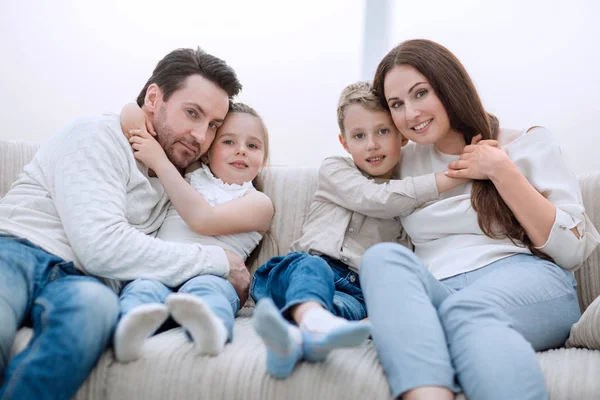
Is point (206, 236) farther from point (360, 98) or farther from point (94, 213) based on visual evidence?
point (360, 98)

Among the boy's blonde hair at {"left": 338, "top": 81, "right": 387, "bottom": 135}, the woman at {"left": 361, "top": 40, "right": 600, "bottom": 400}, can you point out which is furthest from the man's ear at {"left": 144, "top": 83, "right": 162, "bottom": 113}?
the woman at {"left": 361, "top": 40, "right": 600, "bottom": 400}

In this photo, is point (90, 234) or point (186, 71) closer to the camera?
point (90, 234)

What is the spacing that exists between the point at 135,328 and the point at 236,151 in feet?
2.48

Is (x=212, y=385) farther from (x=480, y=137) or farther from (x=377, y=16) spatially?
(x=377, y=16)

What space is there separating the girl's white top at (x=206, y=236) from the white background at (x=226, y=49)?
0.71 metres

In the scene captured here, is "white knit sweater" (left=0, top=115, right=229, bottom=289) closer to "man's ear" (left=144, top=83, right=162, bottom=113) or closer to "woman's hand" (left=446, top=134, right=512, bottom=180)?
"man's ear" (left=144, top=83, right=162, bottom=113)

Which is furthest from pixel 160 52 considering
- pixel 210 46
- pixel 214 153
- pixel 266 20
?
pixel 214 153

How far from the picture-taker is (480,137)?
56.8 inches

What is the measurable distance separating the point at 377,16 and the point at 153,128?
4.16ft

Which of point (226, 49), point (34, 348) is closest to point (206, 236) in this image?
point (34, 348)

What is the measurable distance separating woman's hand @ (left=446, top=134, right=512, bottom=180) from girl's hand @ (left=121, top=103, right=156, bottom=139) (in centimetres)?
82

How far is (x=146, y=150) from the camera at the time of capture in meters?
1.34

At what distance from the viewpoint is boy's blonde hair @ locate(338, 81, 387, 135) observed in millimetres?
1522

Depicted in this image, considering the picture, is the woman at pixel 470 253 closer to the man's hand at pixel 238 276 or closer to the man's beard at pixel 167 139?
the man's hand at pixel 238 276
